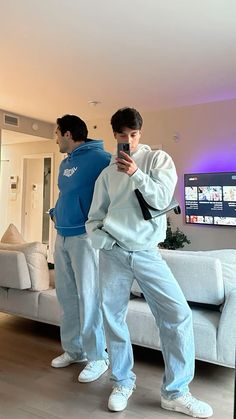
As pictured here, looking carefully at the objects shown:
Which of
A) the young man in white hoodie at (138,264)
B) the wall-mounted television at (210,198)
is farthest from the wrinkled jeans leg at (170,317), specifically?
the wall-mounted television at (210,198)

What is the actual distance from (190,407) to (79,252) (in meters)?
0.93

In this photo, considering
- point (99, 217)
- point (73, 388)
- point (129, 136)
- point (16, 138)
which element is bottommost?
point (73, 388)

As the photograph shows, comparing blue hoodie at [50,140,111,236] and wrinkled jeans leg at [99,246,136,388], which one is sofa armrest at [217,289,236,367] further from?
blue hoodie at [50,140,111,236]

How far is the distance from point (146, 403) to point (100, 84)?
3668 mm

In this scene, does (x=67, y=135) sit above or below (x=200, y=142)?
below

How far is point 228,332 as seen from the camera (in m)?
1.83

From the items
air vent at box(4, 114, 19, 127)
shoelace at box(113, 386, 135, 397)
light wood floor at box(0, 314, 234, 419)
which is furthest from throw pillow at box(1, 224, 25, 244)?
air vent at box(4, 114, 19, 127)

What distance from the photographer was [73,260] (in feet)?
6.38

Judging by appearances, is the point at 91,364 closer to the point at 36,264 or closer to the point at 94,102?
the point at 36,264

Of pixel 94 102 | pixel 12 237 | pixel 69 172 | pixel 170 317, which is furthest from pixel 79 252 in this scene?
pixel 94 102

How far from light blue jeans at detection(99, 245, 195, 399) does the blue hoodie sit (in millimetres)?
364

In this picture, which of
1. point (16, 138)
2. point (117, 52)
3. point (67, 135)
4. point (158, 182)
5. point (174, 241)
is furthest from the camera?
point (16, 138)

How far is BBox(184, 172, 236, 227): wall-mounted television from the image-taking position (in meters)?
4.71

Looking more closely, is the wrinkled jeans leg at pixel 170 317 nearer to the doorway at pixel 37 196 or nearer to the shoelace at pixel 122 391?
the shoelace at pixel 122 391
